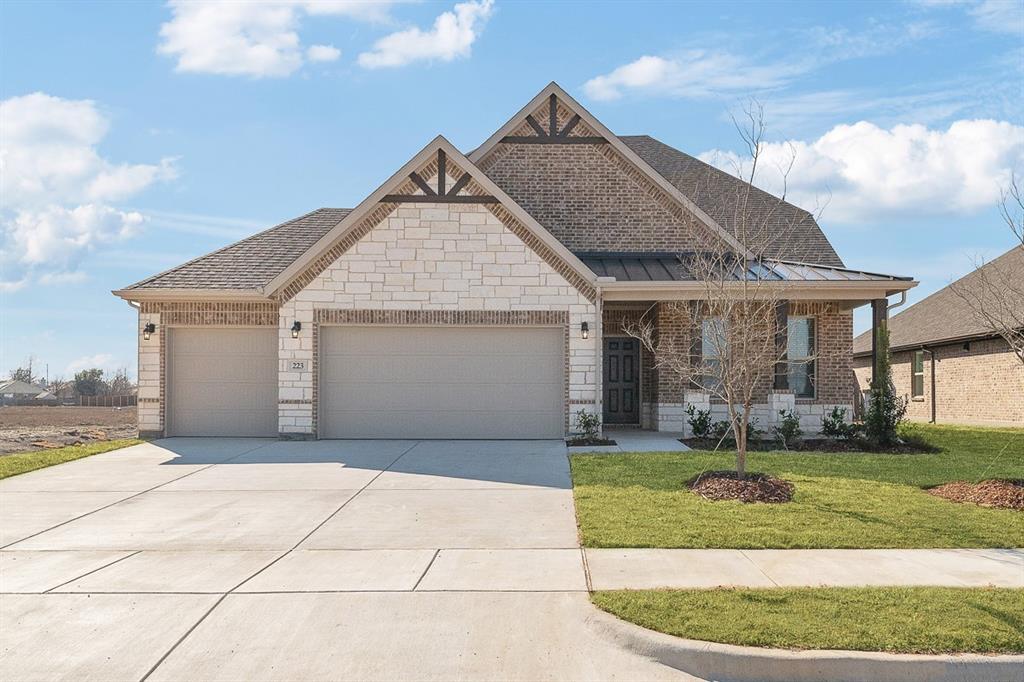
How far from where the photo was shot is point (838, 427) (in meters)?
16.1

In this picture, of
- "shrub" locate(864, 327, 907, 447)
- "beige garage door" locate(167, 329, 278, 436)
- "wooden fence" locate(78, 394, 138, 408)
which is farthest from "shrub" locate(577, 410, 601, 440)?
"wooden fence" locate(78, 394, 138, 408)

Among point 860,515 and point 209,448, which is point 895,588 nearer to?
point 860,515

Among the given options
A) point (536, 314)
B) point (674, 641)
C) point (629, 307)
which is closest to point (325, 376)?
point (536, 314)

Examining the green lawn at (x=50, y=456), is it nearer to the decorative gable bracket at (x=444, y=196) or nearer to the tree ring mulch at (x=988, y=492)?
the decorative gable bracket at (x=444, y=196)

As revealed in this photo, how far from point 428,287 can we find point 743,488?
8.24 m

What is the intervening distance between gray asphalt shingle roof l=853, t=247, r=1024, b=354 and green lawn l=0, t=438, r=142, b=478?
22.3 meters

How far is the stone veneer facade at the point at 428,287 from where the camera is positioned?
1586 centimetres

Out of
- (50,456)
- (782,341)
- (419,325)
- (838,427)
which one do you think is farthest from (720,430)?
(50,456)

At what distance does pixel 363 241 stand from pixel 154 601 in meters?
10.7

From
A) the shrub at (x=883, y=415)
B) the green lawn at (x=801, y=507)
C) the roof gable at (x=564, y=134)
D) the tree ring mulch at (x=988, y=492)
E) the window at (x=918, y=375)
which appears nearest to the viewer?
the green lawn at (x=801, y=507)

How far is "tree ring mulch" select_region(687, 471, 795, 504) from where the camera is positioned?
9586 mm

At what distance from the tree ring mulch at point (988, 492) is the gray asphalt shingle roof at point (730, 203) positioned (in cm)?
920

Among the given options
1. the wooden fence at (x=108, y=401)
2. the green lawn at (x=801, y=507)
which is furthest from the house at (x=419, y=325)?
the wooden fence at (x=108, y=401)

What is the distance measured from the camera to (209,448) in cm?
1509
